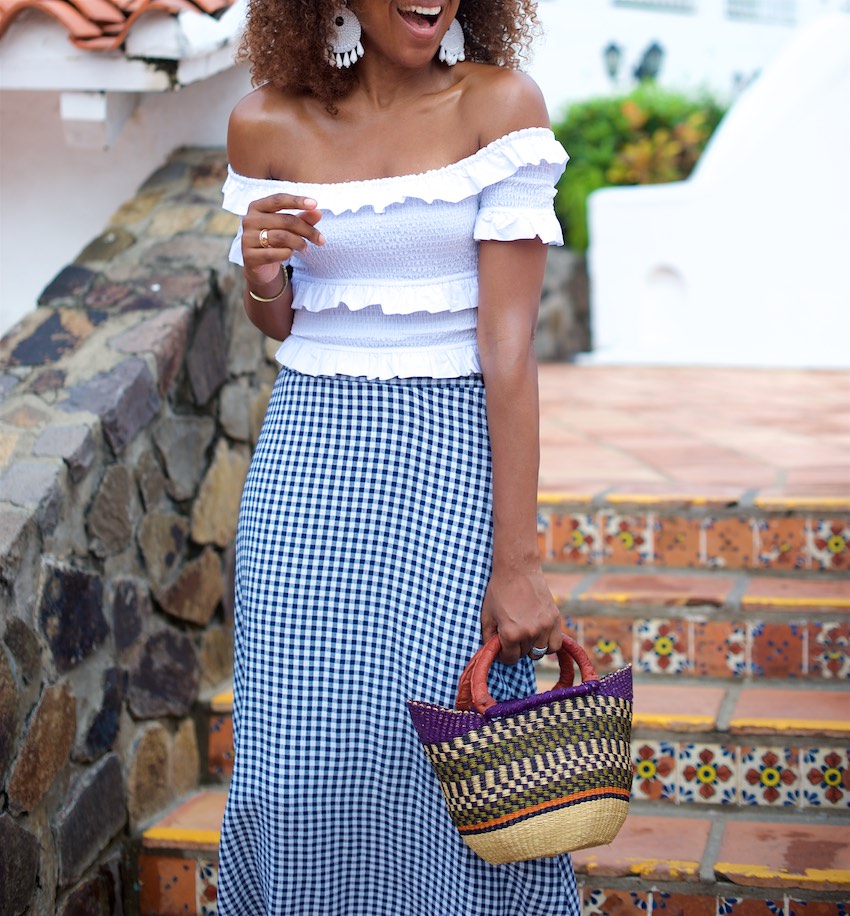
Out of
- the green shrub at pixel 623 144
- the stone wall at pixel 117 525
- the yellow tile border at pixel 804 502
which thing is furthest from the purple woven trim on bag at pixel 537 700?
the green shrub at pixel 623 144

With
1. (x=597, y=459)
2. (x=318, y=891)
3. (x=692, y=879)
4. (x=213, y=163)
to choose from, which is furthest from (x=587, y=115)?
(x=318, y=891)

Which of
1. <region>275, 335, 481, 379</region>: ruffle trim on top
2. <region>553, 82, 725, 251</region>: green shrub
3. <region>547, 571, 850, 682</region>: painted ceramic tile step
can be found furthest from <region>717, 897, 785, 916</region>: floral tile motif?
<region>553, 82, 725, 251</region>: green shrub

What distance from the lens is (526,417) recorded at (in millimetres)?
1759

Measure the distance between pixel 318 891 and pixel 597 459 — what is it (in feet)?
9.28

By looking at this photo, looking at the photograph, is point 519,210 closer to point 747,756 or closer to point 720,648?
point 747,756

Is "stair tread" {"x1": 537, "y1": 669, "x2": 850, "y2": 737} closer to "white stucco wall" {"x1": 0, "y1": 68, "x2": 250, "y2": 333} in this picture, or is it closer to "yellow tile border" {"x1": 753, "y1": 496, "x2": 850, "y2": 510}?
"yellow tile border" {"x1": 753, "y1": 496, "x2": 850, "y2": 510}

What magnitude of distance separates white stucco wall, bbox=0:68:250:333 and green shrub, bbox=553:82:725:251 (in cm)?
637

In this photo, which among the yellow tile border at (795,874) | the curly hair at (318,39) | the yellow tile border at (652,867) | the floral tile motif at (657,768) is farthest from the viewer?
the floral tile motif at (657,768)

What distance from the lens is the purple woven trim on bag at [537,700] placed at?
165 cm

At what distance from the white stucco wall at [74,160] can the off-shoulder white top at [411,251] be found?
163cm

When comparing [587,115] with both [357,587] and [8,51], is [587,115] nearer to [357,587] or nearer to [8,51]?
[8,51]

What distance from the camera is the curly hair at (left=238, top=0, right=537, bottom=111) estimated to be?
1.84 m

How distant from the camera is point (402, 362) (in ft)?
6.01

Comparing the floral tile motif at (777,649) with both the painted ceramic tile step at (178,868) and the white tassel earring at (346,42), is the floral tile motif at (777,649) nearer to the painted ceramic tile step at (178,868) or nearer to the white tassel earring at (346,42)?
the painted ceramic tile step at (178,868)
